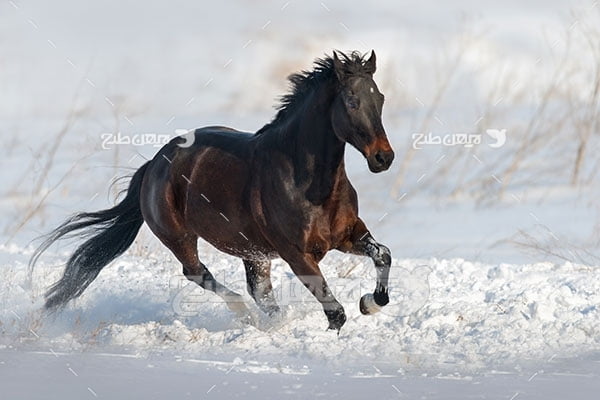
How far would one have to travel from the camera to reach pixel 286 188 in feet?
20.7

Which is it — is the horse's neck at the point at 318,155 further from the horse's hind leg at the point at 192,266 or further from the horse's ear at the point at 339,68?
the horse's hind leg at the point at 192,266


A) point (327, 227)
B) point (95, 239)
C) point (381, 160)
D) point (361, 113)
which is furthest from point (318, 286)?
point (95, 239)

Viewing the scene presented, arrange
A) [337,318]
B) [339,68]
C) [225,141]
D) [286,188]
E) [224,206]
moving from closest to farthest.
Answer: [339,68] → [337,318] → [286,188] → [224,206] → [225,141]

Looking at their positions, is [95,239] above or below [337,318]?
above

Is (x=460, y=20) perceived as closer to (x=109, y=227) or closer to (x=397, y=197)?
(x=397, y=197)

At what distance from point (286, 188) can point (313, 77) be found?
0.67 metres

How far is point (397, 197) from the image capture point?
571 inches

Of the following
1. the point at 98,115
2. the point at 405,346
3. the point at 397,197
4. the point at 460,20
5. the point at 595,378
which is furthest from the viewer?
the point at 98,115

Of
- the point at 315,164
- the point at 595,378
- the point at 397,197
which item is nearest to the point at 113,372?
the point at 315,164

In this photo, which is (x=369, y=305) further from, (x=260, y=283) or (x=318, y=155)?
(x=260, y=283)

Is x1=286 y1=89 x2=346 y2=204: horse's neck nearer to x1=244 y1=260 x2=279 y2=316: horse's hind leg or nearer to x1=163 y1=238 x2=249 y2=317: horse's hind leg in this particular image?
x1=244 y1=260 x2=279 y2=316: horse's hind leg

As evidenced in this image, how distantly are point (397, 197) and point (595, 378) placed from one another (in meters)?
9.33

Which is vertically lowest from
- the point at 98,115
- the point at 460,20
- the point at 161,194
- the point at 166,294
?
the point at 166,294

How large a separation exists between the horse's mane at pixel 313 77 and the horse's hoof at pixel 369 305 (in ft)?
3.92
